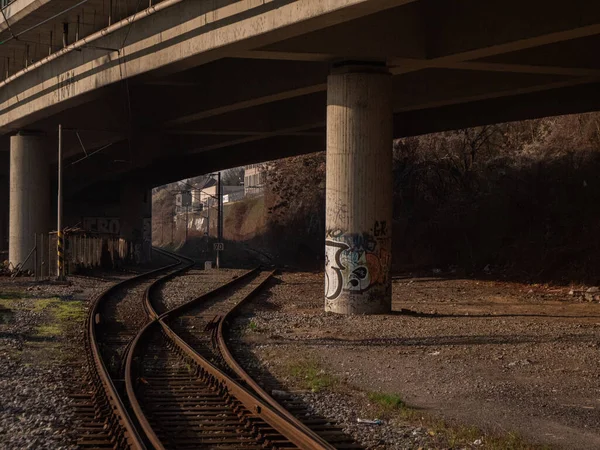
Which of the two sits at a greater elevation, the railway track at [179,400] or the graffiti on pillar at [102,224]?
the graffiti on pillar at [102,224]

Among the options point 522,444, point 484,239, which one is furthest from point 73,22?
point 522,444

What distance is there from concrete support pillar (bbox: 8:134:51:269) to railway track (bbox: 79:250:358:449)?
2057cm

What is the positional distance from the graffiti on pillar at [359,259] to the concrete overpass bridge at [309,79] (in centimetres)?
3

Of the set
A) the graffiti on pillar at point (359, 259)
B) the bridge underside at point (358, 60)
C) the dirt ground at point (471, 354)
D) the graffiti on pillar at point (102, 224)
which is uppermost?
the bridge underside at point (358, 60)

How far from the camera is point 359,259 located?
20.2 meters

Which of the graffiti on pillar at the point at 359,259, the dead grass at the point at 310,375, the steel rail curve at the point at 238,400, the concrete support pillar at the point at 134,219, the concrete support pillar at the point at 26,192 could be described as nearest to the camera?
the steel rail curve at the point at 238,400

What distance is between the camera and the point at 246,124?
3428cm

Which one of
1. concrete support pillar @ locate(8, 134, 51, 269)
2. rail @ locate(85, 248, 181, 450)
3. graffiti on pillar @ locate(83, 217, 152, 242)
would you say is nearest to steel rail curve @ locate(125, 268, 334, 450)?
rail @ locate(85, 248, 181, 450)

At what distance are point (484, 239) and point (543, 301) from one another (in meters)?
13.5

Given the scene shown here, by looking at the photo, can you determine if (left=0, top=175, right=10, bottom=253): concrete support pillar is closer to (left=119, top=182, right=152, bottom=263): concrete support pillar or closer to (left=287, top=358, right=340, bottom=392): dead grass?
(left=119, top=182, right=152, bottom=263): concrete support pillar

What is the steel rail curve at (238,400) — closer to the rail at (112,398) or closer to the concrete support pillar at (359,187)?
the rail at (112,398)

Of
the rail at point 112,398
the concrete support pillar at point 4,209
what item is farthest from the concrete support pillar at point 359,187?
the concrete support pillar at point 4,209

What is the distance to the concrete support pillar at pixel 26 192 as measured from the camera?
37250mm

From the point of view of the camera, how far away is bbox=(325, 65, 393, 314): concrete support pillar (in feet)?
65.7
